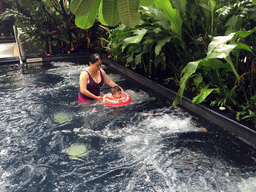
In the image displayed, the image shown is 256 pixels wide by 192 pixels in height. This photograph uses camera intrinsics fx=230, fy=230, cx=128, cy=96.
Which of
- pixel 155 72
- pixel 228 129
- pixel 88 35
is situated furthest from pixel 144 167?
pixel 88 35

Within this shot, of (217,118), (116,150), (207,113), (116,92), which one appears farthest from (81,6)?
(116,92)

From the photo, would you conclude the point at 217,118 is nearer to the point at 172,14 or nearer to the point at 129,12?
the point at 172,14

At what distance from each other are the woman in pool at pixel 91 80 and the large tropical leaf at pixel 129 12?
11.5 ft

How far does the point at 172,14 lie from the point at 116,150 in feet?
8.00

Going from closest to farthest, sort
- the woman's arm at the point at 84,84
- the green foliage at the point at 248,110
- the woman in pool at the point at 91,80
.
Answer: the green foliage at the point at 248,110 → the woman in pool at the point at 91,80 → the woman's arm at the point at 84,84

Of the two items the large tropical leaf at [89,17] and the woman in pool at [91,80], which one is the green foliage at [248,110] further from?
the large tropical leaf at [89,17]

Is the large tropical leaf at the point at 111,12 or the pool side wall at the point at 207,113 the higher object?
the large tropical leaf at the point at 111,12

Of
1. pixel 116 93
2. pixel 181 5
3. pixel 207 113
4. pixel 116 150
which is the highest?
pixel 181 5

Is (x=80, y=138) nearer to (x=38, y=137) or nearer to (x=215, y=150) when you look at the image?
(x=38, y=137)

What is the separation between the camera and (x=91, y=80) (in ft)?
14.5

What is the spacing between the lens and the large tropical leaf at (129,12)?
0.70m

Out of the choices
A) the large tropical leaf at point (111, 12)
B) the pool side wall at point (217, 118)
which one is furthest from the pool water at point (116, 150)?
the large tropical leaf at point (111, 12)

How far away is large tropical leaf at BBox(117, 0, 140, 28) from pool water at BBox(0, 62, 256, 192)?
1964 millimetres

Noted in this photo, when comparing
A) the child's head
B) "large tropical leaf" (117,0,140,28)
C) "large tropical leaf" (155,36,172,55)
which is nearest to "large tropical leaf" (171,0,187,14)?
"large tropical leaf" (155,36,172,55)
